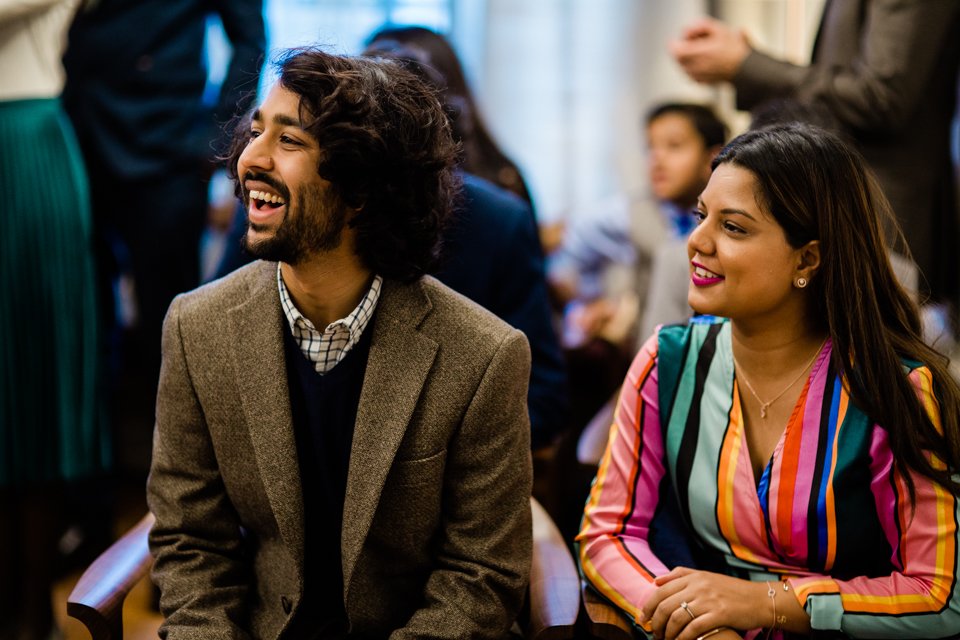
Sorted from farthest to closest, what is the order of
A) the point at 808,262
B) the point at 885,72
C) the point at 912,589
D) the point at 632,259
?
the point at 632,259
the point at 885,72
the point at 808,262
the point at 912,589

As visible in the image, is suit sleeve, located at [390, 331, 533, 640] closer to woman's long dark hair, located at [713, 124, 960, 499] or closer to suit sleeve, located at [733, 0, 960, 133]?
woman's long dark hair, located at [713, 124, 960, 499]

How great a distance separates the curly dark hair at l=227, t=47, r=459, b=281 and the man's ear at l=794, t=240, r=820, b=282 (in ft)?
1.83

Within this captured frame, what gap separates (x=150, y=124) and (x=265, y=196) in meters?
1.36

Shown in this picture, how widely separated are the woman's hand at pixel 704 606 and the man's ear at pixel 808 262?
1.50 feet

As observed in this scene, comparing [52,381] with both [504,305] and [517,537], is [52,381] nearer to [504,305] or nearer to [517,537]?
[504,305]

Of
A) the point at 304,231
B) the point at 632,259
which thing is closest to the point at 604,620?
the point at 304,231

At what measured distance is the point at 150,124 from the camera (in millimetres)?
2693

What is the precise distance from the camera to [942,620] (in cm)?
142

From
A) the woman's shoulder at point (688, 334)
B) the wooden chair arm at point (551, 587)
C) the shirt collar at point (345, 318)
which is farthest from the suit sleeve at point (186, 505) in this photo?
the woman's shoulder at point (688, 334)

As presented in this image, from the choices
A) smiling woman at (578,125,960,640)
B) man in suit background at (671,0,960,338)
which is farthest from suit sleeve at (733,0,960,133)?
smiling woman at (578,125,960,640)

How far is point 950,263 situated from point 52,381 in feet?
7.35

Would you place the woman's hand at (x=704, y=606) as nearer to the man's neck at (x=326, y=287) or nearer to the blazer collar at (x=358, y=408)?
the blazer collar at (x=358, y=408)

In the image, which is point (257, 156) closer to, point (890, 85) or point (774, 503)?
point (774, 503)

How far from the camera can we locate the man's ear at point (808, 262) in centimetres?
151
